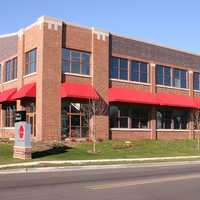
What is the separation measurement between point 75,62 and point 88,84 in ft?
6.88

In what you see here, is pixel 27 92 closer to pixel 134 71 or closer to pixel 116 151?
pixel 116 151

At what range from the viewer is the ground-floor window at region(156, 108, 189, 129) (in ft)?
150

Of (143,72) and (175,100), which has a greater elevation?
(143,72)

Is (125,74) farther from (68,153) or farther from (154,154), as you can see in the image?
(68,153)

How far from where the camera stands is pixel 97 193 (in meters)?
13.2

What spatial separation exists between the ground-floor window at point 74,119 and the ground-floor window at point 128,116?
3320 millimetres

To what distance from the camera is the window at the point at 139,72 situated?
43.4 metres

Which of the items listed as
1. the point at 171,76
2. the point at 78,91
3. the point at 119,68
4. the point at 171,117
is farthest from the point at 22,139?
the point at 171,76

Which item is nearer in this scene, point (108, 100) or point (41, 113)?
point (41, 113)

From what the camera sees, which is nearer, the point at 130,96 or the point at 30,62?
the point at 30,62

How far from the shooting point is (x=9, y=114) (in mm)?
42688

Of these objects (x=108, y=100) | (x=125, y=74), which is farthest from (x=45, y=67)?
(x=125, y=74)

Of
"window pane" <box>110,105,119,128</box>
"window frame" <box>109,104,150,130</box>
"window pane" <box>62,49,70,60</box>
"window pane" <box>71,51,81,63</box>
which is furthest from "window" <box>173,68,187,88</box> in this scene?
"window pane" <box>62,49,70,60</box>

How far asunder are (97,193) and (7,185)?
364cm
